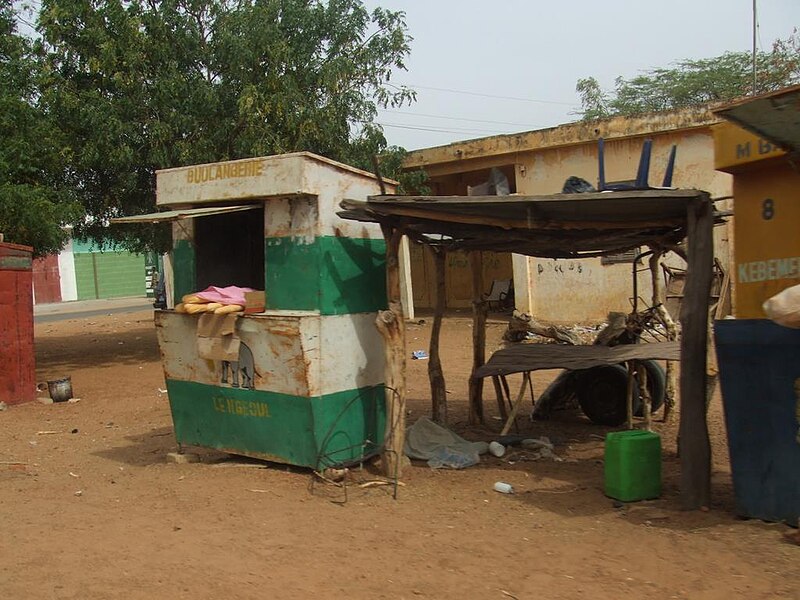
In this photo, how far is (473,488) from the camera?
6.30 m

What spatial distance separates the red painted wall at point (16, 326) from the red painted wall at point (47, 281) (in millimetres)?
29740

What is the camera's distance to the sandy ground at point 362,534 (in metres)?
4.25

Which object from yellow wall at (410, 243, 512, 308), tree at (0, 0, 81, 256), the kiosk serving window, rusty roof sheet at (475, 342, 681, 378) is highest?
tree at (0, 0, 81, 256)

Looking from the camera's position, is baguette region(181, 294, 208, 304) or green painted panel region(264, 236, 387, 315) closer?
green painted panel region(264, 236, 387, 315)

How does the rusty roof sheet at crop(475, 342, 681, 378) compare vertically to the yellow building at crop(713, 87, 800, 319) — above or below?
below

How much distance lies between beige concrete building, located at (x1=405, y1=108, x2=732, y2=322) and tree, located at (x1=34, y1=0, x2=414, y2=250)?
14.1 feet

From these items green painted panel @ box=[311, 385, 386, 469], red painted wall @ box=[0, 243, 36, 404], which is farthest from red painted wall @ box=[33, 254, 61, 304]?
green painted panel @ box=[311, 385, 386, 469]

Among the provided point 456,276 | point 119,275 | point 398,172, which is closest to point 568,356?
point 398,172

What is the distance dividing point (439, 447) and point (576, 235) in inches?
91.0

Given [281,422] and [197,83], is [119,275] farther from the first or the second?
[281,422]

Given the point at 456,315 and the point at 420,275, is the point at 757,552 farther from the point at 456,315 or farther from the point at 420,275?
the point at 420,275

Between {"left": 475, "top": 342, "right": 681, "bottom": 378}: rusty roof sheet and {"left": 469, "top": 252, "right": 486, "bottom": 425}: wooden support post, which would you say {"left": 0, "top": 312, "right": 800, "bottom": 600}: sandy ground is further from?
{"left": 475, "top": 342, "right": 681, "bottom": 378}: rusty roof sheet

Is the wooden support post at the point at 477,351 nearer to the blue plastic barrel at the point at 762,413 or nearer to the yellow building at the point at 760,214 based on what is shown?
the yellow building at the point at 760,214

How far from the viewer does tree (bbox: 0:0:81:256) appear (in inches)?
433
